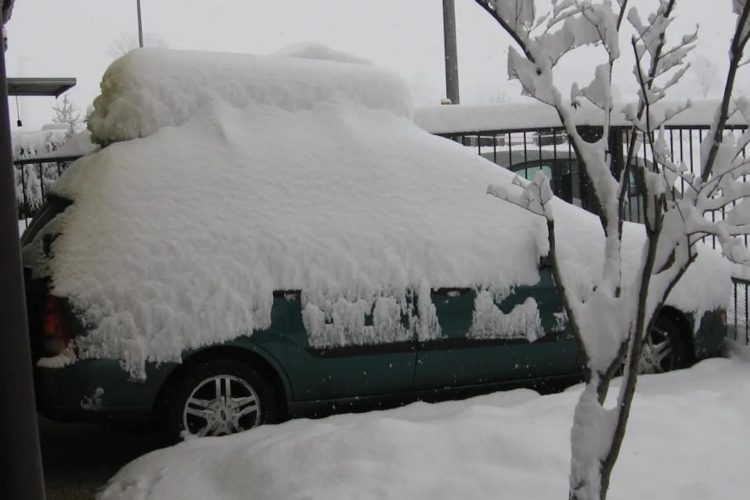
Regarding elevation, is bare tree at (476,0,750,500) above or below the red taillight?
above

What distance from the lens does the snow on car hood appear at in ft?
13.3

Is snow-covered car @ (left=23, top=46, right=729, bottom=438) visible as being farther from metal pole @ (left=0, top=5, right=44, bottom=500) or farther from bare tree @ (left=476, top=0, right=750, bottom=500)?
bare tree @ (left=476, top=0, right=750, bottom=500)

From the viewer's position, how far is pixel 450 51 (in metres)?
12.8

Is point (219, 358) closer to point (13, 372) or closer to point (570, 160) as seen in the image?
point (13, 372)

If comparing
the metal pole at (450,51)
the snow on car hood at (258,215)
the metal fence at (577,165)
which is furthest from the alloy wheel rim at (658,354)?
the metal pole at (450,51)

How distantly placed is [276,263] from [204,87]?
127cm

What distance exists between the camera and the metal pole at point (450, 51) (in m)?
12.5

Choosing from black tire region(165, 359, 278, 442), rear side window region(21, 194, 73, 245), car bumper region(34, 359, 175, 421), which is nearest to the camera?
car bumper region(34, 359, 175, 421)

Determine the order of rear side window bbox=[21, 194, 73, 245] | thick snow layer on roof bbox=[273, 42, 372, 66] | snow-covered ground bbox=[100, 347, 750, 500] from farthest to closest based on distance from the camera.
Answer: thick snow layer on roof bbox=[273, 42, 372, 66] < rear side window bbox=[21, 194, 73, 245] < snow-covered ground bbox=[100, 347, 750, 500]

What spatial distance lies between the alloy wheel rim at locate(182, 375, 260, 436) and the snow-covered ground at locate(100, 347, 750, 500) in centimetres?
19

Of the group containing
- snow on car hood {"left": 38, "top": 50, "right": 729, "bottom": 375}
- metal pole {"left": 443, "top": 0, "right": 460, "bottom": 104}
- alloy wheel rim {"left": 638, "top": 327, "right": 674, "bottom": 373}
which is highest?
metal pole {"left": 443, "top": 0, "right": 460, "bottom": 104}

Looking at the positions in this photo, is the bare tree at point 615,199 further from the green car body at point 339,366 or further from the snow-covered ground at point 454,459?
the green car body at point 339,366

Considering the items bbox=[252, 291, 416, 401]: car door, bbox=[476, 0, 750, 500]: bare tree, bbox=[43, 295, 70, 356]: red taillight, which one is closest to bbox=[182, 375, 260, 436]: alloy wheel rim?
bbox=[252, 291, 416, 401]: car door

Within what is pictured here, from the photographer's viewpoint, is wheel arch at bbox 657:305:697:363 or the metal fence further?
the metal fence
